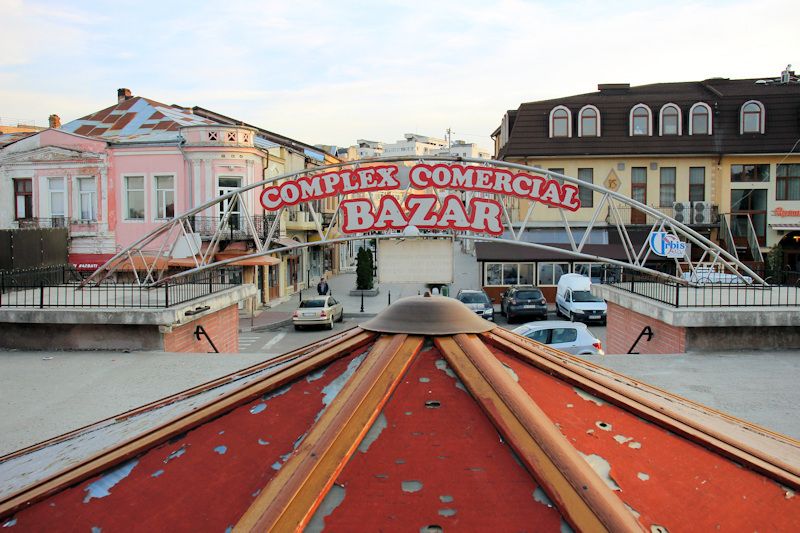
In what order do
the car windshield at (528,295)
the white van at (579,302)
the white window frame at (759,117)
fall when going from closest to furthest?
1. the white van at (579,302)
2. the car windshield at (528,295)
3. the white window frame at (759,117)

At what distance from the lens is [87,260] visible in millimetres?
28875

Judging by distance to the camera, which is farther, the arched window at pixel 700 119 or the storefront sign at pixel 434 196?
the arched window at pixel 700 119

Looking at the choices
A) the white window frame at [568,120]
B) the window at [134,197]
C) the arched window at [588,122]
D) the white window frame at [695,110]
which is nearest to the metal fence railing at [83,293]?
the window at [134,197]

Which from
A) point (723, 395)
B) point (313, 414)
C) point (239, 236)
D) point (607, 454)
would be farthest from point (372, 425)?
point (239, 236)

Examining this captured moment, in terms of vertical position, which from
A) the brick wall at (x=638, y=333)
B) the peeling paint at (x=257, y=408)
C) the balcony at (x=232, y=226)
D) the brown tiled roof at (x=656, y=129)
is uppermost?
the brown tiled roof at (x=656, y=129)

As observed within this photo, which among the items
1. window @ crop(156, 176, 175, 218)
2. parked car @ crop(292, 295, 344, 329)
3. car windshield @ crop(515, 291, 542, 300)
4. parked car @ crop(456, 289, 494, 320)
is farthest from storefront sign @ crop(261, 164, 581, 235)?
window @ crop(156, 176, 175, 218)

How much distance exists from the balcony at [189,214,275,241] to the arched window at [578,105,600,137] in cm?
1559

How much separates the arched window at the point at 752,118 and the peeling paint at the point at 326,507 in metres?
34.7

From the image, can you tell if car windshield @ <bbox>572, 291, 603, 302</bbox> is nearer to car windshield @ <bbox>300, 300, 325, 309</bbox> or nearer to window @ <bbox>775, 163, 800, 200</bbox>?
car windshield @ <bbox>300, 300, 325, 309</bbox>

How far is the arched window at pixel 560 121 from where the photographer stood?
3284cm

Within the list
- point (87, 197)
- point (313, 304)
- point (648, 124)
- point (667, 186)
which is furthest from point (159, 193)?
point (667, 186)

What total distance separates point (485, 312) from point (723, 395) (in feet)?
51.5

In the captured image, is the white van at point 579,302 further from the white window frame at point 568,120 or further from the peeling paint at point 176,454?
the peeling paint at point 176,454

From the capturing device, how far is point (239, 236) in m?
28.6
